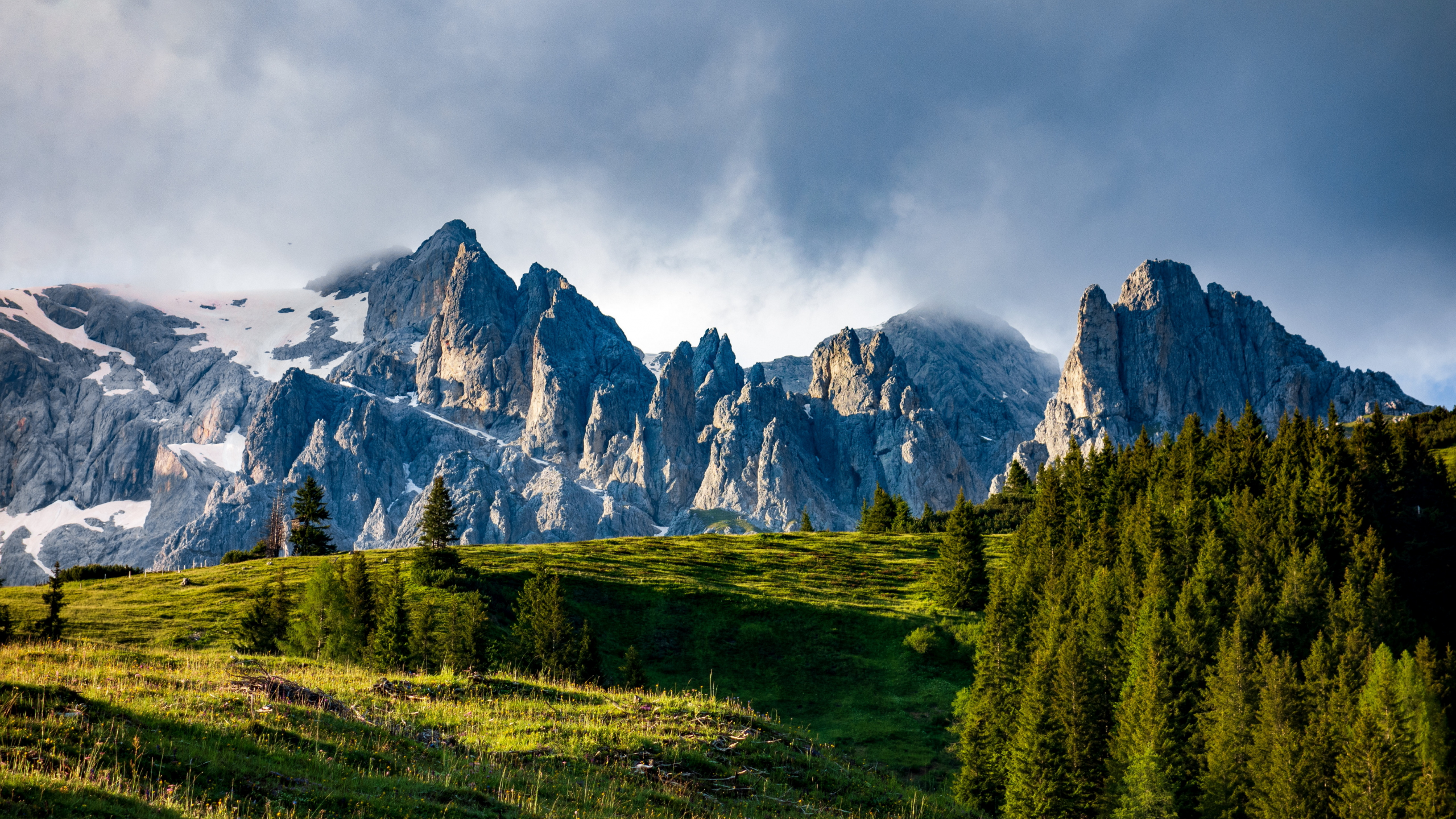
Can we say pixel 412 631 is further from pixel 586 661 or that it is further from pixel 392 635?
pixel 586 661

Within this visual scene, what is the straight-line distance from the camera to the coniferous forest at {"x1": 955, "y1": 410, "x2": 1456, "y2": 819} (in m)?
45.0

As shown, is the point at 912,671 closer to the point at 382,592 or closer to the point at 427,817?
the point at 382,592

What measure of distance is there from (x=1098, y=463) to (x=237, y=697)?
11006 cm

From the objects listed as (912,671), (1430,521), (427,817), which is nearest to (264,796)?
(427,817)

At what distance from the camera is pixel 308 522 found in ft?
353

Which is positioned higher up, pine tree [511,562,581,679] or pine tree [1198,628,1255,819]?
pine tree [511,562,581,679]

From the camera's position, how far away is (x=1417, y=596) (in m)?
72.4

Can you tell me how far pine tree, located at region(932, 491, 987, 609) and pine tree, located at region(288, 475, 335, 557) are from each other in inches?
3219

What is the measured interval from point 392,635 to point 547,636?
954 centimetres

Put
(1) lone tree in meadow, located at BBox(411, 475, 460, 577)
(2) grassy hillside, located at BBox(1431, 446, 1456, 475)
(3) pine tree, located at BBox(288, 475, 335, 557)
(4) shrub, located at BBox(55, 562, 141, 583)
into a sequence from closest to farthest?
(1) lone tree in meadow, located at BBox(411, 475, 460, 577)
(2) grassy hillside, located at BBox(1431, 446, 1456, 475)
(4) shrub, located at BBox(55, 562, 141, 583)
(3) pine tree, located at BBox(288, 475, 335, 557)

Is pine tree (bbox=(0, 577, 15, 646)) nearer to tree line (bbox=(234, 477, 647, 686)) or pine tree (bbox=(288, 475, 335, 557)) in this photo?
tree line (bbox=(234, 477, 647, 686))

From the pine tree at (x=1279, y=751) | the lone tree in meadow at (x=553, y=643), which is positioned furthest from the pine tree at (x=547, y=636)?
the pine tree at (x=1279, y=751)

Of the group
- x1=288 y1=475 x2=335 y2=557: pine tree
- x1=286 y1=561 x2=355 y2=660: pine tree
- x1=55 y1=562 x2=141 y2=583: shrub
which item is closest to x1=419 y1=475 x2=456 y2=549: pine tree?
x1=286 y1=561 x2=355 y2=660: pine tree

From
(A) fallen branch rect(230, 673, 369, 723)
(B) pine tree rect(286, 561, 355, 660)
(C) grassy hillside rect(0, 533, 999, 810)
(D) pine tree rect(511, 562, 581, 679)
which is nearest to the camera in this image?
(A) fallen branch rect(230, 673, 369, 723)
